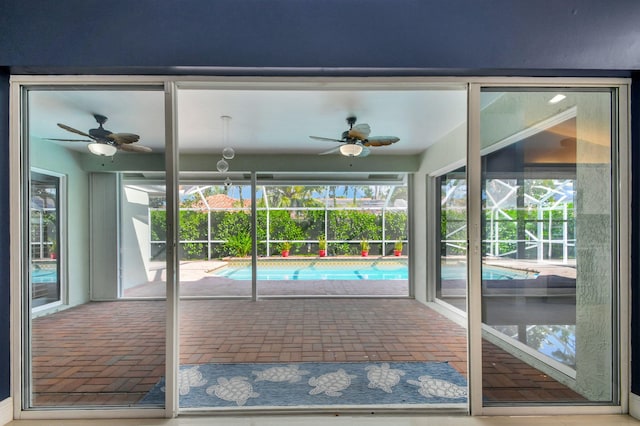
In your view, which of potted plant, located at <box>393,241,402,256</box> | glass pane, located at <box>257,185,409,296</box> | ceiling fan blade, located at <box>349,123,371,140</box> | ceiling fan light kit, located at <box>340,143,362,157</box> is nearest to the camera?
ceiling fan blade, located at <box>349,123,371,140</box>

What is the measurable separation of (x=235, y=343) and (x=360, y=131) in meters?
2.55

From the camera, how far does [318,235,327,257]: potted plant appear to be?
700cm

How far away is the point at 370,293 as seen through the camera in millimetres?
5473

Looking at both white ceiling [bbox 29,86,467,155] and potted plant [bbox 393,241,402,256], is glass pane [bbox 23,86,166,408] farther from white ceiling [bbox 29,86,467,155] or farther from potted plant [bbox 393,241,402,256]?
potted plant [bbox 393,241,402,256]

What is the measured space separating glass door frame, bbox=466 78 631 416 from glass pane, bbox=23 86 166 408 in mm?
1899

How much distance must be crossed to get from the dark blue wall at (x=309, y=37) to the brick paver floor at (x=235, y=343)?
1.50 feet

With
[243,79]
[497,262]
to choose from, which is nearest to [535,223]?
[497,262]

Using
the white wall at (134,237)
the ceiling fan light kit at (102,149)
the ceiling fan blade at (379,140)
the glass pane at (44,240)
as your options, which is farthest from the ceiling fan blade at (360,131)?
the glass pane at (44,240)

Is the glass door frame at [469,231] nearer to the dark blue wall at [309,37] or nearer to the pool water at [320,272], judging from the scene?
the dark blue wall at [309,37]

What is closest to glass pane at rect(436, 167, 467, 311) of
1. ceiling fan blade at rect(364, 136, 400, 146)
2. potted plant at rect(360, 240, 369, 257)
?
ceiling fan blade at rect(364, 136, 400, 146)

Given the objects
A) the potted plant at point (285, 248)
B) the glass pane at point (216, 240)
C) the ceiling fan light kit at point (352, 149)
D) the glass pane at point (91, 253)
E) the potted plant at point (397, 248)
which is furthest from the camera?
the potted plant at point (285, 248)

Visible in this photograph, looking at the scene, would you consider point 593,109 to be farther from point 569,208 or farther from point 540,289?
point 540,289

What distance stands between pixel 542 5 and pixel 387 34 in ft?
2.94

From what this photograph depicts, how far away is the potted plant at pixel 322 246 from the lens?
23.0 feet
